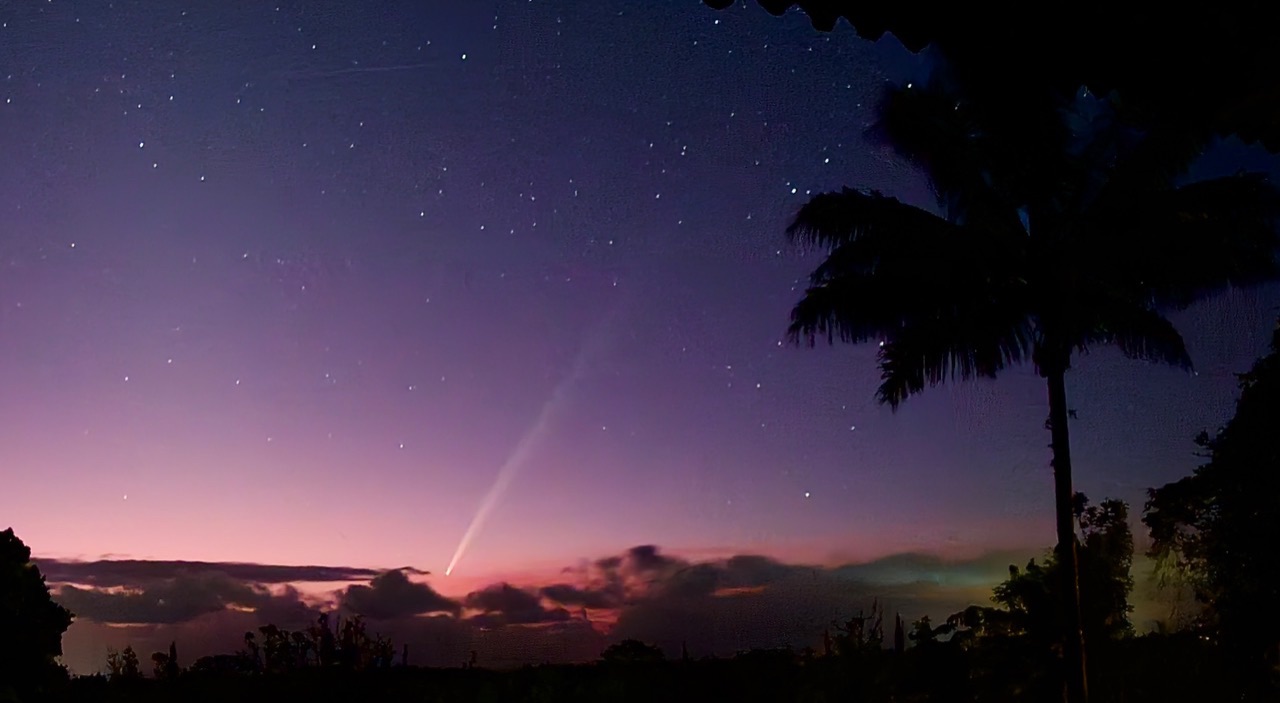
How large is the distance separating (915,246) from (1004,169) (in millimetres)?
1665

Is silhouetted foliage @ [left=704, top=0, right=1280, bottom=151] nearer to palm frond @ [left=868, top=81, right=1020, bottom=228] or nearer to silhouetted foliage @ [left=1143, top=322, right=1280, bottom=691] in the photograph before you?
palm frond @ [left=868, top=81, right=1020, bottom=228]

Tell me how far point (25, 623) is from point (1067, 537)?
44.1 ft

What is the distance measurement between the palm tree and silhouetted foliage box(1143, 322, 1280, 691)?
4.97 ft

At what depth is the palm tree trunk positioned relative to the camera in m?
15.8

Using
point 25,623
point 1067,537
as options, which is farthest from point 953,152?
point 25,623

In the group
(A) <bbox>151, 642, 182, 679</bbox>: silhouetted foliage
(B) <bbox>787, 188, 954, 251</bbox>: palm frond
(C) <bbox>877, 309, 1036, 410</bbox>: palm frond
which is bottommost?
(A) <bbox>151, 642, 182, 679</bbox>: silhouetted foliage

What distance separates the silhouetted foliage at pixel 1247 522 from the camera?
1630 centimetres

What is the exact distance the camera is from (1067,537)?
52.9 feet

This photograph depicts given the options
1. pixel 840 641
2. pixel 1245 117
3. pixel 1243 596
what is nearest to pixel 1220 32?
pixel 1245 117

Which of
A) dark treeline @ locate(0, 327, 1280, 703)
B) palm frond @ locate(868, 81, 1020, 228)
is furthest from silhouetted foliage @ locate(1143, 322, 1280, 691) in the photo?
palm frond @ locate(868, 81, 1020, 228)

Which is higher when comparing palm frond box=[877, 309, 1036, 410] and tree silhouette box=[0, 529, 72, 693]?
palm frond box=[877, 309, 1036, 410]

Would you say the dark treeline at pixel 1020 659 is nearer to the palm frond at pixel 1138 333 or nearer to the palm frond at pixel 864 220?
the palm frond at pixel 1138 333

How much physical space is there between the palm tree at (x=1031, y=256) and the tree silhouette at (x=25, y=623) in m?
10.5

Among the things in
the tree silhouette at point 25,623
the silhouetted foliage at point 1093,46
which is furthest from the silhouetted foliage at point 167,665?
the silhouetted foliage at point 1093,46
